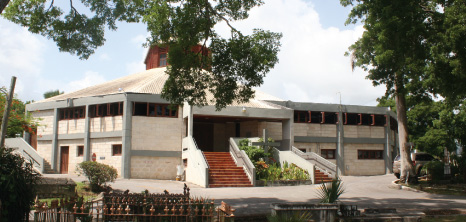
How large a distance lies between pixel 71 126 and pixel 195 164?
12.3 m

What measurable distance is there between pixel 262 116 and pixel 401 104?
8.84 meters

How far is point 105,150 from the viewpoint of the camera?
28625 mm

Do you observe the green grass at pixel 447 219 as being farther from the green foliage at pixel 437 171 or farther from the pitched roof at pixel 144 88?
the pitched roof at pixel 144 88

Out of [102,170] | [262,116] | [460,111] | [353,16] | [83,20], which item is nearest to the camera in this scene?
[83,20]

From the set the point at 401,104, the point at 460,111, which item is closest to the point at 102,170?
the point at 401,104

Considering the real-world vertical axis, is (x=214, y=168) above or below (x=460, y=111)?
below

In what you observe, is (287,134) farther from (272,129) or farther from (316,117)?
(316,117)

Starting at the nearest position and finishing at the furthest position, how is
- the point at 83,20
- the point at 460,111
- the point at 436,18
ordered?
1. the point at 83,20
2. the point at 436,18
3. the point at 460,111

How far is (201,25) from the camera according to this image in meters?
15.0

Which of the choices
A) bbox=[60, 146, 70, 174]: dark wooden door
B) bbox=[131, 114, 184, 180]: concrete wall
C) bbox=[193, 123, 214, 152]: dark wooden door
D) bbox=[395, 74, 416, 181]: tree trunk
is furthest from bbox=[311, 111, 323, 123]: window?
bbox=[60, 146, 70, 174]: dark wooden door

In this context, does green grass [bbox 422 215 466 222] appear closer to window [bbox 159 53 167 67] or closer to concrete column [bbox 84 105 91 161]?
concrete column [bbox 84 105 91 161]

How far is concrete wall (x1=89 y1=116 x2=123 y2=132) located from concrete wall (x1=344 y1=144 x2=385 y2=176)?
18135 millimetres

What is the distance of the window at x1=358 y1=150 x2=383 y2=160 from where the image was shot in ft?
109

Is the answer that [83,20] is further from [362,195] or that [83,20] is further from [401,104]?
[401,104]
